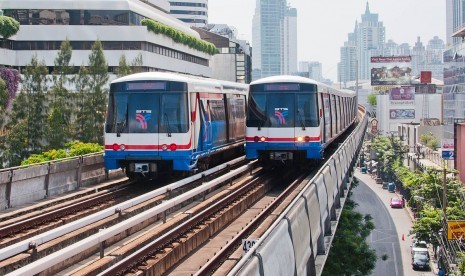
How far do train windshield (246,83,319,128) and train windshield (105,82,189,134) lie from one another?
3959 mm

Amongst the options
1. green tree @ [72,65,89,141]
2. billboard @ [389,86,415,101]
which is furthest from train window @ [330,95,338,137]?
billboard @ [389,86,415,101]

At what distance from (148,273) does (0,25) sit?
39.1 metres

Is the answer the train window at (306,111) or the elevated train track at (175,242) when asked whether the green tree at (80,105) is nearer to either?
the train window at (306,111)

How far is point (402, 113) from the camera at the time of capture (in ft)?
418

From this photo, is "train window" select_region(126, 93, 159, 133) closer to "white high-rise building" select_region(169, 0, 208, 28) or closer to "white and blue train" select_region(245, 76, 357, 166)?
"white and blue train" select_region(245, 76, 357, 166)

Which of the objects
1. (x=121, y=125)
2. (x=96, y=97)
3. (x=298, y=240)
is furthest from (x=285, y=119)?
(x=96, y=97)

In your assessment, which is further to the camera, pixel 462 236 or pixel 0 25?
pixel 0 25

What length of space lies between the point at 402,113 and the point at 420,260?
273 ft

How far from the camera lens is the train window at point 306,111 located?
2270 cm

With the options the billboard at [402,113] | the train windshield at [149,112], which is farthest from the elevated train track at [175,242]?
the billboard at [402,113]

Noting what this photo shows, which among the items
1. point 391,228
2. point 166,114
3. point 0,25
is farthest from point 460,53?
point 166,114

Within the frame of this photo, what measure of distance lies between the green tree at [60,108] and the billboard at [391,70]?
4304 inches

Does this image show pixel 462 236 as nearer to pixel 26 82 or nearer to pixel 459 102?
pixel 26 82

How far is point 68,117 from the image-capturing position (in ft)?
134
